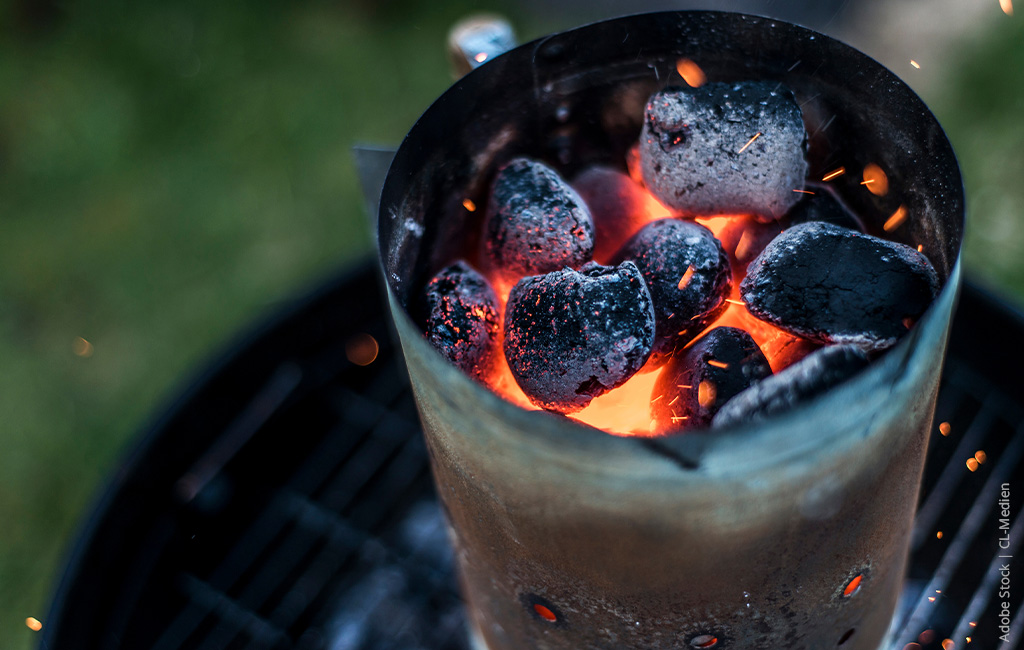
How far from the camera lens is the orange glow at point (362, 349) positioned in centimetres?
166

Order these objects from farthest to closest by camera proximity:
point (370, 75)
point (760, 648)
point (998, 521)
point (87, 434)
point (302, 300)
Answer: point (370, 75), point (87, 434), point (302, 300), point (998, 521), point (760, 648)

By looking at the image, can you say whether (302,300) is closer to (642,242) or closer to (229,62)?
(642,242)

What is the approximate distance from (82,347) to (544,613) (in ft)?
6.30

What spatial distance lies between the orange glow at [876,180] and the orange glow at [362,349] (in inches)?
39.4

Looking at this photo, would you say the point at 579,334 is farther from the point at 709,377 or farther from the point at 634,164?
the point at 634,164

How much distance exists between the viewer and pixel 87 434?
221 centimetres

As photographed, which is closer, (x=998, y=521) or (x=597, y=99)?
(x=597, y=99)

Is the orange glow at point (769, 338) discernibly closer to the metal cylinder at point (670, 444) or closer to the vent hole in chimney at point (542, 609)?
the metal cylinder at point (670, 444)

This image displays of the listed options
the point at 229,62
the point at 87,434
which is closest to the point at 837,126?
the point at 87,434

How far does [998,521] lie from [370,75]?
2228mm

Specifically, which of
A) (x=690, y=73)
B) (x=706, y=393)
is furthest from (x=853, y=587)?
(x=690, y=73)

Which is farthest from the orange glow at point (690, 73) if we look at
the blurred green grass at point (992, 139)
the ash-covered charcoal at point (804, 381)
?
the blurred green grass at point (992, 139)

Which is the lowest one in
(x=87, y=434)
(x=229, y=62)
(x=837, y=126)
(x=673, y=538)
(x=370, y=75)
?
(x=87, y=434)

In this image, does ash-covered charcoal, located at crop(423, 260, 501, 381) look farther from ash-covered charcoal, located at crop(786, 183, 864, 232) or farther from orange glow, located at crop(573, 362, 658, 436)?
ash-covered charcoal, located at crop(786, 183, 864, 232)
